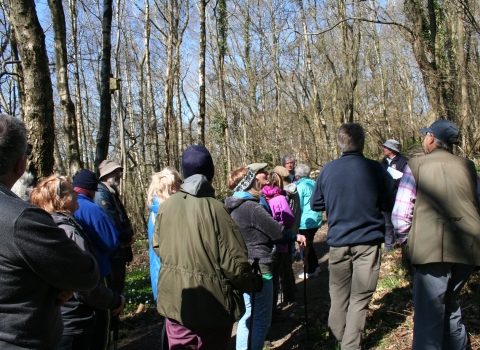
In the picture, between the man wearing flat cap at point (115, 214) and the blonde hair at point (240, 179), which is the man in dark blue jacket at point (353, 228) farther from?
the man wearing flat cap at point (115, 214)

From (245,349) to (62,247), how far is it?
9.12 ft

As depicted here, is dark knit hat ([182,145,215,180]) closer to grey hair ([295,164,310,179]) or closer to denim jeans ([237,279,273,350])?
denim jeans ([237,279,273,350])

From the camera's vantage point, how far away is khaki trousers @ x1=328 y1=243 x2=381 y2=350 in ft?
12.4

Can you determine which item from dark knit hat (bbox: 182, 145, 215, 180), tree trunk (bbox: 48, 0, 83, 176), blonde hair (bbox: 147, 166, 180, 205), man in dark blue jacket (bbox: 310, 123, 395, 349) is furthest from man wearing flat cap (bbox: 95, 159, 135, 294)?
tree trunk (bbox: 48, 0, 83, 176)

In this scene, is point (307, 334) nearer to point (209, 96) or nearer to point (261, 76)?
point (261, 76)

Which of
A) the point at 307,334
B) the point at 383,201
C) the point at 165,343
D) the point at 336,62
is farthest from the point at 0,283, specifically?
the point at 336,62

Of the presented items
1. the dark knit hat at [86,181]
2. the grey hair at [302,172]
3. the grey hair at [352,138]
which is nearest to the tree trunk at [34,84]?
the dark knit hat at [86,181]

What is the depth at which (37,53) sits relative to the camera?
5.49m

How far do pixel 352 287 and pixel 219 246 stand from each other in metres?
1.74

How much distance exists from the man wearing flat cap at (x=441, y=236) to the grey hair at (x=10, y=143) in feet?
9.07

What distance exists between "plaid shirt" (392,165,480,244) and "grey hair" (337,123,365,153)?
0.68m

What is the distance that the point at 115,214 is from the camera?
4906 mm

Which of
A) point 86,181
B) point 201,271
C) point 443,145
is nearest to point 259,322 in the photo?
point 201,271

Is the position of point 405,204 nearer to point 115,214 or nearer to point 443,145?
point 443,145
